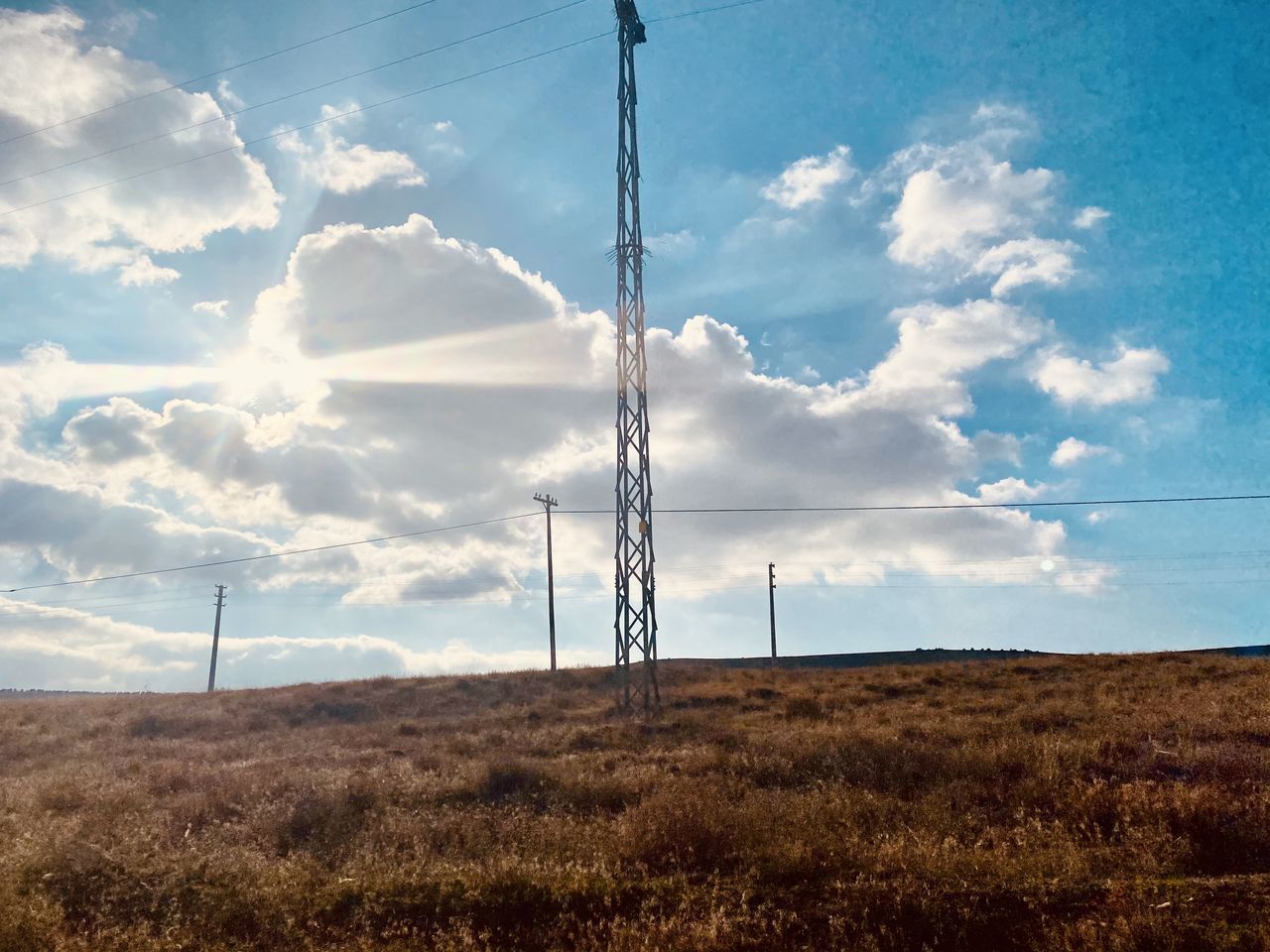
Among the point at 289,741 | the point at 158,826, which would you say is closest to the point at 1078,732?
the point at 158,826

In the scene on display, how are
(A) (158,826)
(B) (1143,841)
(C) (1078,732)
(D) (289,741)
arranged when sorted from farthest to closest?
(D) (289,741), (C) (1078,732), (A) (158,826), (B) (1143,841)

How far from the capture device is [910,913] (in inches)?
322

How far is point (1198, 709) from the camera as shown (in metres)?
18.2

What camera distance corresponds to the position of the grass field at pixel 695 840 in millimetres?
8211

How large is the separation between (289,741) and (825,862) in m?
20.1

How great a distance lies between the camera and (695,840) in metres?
10.7

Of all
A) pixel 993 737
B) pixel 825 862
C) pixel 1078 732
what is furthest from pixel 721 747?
pixel 825 862

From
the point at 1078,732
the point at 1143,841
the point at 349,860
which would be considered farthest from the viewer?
the point at 1078,732

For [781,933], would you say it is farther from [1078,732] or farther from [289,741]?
[289,741]

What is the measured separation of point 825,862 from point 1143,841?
352cm

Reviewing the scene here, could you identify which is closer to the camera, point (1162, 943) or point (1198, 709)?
point (1162, 943)

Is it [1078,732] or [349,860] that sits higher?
[1078,732]

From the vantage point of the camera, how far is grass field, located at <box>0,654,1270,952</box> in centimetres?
821

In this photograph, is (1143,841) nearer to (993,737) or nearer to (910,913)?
(910,913)
